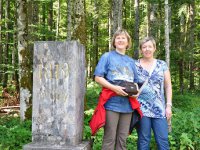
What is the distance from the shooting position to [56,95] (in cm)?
484

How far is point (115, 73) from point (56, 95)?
3.07 feet

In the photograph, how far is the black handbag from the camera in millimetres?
4668

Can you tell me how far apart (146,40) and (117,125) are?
1402mm

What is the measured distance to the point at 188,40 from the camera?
21.0 metres

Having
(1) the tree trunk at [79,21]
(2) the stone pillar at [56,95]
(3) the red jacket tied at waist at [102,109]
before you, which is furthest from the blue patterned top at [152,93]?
(1) the tree trunk at [79,21]

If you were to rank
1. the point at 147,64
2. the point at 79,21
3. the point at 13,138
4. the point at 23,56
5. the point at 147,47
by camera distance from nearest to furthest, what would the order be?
the point at 147,47, the point at 147,64, the point at 13,138, the point at 79,21, the point at 23,56

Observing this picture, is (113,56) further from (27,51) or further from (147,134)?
(27,51)

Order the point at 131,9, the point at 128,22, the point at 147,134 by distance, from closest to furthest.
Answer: the point at 147,134
the point at 128,22
the point at 131,9

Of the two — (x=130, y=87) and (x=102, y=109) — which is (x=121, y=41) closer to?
(x=130, y=87)

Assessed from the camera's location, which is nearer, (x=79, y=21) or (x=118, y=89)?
(x=118, y=89)

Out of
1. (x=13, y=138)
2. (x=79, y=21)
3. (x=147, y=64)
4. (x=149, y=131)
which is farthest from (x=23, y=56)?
(x=149, y=131)

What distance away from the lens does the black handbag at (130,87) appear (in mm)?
4668

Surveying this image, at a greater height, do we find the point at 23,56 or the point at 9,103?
the point at 23,56

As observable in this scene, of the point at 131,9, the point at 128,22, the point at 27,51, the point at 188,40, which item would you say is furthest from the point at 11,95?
the point at 131,9
